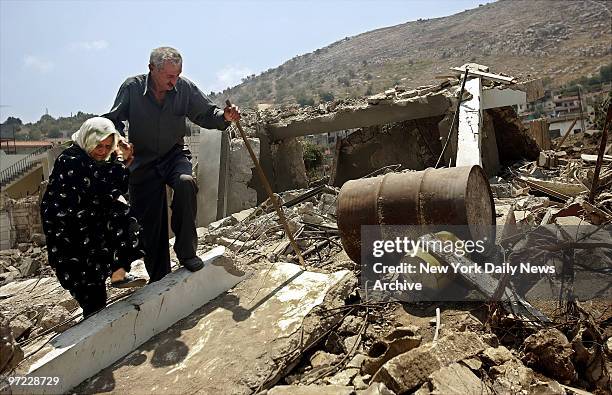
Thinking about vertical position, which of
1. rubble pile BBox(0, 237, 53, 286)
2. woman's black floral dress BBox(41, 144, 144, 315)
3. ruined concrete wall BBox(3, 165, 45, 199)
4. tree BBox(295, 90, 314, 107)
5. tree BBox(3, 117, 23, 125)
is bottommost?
rubble pile BBox(0, 237, 53, 286)

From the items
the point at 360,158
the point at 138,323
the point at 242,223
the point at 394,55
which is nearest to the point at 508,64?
the point at 394,55

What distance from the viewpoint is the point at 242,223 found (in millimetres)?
7465

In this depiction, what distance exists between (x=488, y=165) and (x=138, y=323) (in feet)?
28.6

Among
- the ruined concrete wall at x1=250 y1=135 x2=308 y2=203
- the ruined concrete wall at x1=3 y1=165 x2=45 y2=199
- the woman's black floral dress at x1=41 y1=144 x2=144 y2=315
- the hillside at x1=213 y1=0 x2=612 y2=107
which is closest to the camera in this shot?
the woman's black floral dress at x1=41 y1=144 x2=144 y2=315

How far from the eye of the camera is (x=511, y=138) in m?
11.7

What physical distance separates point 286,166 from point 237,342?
8.88m

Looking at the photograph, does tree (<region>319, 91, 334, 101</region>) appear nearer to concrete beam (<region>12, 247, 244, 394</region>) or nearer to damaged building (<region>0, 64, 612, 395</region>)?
damaged building (<region>0, 64, 612, 395</region>)

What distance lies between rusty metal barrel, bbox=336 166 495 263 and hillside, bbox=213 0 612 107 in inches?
1740

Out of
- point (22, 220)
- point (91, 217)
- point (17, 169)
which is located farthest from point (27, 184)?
point (91, 217)

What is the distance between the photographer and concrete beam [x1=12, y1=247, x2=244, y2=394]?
2.81 meters

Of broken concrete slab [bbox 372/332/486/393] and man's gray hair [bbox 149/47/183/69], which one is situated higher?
man's gray hair [bbox 149/47/183/69]

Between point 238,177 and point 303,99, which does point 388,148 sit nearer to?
point 238,177

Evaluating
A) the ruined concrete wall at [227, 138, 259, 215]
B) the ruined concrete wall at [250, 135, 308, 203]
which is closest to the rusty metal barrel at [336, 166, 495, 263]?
the ruined concrete wall at [227, 138, 259, 215]

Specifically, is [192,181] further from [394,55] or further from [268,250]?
[394,55]
